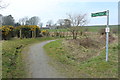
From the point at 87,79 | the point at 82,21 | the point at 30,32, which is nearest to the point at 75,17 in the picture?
the point at 82,21

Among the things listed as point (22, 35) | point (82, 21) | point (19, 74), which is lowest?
point (19, 74)

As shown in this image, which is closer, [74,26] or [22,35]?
[74,26]

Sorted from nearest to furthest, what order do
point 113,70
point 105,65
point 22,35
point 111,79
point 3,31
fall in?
point 111,79 < point 113,70 < point 105,65 < point 3,31 < point 22,35

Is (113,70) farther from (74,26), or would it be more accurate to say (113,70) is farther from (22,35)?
(22,35)

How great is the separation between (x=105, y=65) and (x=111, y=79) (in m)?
1.25

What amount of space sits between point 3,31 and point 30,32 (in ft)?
16.7

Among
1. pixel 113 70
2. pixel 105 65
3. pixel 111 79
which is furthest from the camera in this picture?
pixel 105 65

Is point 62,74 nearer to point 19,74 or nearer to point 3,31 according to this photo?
point 19,74

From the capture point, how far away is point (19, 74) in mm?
5098

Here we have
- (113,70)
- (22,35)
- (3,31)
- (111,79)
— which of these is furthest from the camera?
Answer: (22,35)

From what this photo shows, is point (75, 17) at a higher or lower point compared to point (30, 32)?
higher

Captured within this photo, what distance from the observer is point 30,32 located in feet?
73.7

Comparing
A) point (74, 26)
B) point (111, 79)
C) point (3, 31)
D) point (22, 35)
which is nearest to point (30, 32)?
point (22, 35)

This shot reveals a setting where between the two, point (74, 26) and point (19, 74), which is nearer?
point (19, 74)
